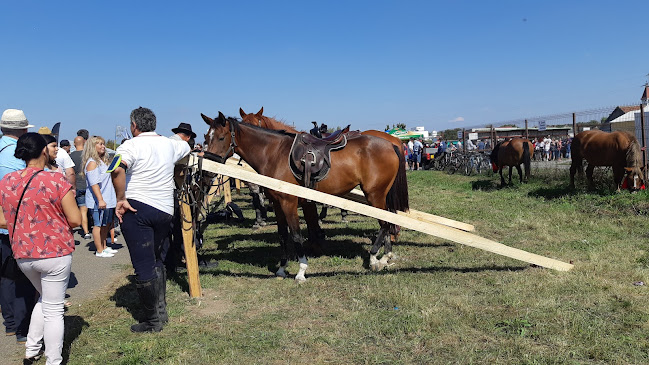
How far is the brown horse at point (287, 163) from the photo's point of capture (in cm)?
572

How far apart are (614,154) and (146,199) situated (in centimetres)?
1051

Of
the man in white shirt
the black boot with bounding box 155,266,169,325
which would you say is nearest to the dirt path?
the black boot with bounding box 155,266,169,325

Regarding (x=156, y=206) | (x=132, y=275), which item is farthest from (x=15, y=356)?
(x=132, y=275)

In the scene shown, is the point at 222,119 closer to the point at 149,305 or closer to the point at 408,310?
the point at 149,305

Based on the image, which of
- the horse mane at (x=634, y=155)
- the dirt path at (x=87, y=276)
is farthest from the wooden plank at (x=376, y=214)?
the horse mane at (x=634, y=155)

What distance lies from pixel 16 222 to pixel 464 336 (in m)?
3.63

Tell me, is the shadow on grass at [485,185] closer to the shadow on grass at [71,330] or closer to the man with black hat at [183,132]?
the man with black hat at [183,132]

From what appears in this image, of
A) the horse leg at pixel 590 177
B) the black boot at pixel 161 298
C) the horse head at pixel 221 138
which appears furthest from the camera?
the horse leg at pixel 590 177

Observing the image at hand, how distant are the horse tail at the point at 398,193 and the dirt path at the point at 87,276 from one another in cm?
409

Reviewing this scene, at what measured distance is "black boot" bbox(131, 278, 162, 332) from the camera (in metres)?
4.11

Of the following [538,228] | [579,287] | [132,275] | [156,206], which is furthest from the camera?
[538,228]

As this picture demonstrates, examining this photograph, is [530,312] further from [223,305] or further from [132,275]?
[132,275]

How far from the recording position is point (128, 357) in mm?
3646

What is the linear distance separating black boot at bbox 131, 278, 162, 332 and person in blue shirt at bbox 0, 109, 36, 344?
0.96 meters
